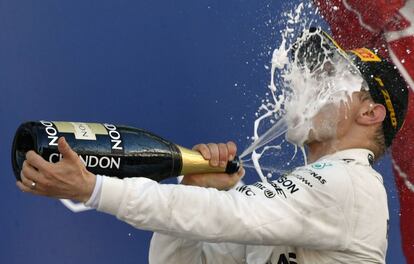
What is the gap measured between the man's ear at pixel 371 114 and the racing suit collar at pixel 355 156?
7 centimetres

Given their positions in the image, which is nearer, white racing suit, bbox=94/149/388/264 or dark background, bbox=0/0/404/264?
white racing suit, bbox=94/149/388/264

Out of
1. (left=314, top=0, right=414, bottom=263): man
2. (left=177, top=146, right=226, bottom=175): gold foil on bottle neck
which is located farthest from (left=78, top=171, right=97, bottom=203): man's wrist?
(left=314, top=0, right=414, bottom=263): man

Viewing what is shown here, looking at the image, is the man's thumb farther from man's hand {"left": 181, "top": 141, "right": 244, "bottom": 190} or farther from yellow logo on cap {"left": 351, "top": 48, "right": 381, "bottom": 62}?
yellow logo on cap {"left": 351, "top": 48, "right": 381, "bottom": 62}

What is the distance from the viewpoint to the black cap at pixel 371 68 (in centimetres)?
165

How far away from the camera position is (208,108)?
6.98 ft

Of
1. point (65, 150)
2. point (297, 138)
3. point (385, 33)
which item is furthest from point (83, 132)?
point (385, 33)

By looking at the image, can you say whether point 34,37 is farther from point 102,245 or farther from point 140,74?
point 102,245

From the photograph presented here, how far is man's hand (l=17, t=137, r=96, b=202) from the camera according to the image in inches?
51.0

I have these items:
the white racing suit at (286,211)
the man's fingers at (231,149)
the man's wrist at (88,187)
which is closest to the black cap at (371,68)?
the white racing suit at (286,211)

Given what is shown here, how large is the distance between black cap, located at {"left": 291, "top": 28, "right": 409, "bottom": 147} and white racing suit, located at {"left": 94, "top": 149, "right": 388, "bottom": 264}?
0.38 ft

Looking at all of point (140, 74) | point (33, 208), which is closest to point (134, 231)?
point (33, 208)

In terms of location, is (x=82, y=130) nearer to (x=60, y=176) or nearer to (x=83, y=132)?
(x=83, y=132)

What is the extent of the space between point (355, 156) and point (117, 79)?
732mm

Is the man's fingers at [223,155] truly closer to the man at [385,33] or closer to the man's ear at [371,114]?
the man's ear at [371,114]
